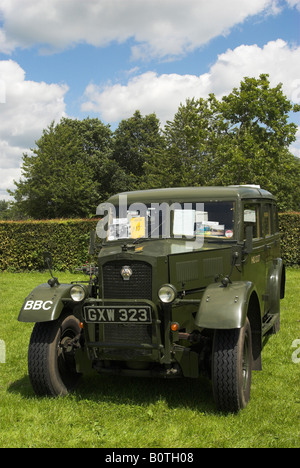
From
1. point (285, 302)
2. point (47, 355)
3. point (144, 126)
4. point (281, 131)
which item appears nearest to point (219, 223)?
point (47, 355)

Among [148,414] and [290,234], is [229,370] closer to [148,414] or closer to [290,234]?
[148,414]

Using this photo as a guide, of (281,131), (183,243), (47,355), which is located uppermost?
(281,131)

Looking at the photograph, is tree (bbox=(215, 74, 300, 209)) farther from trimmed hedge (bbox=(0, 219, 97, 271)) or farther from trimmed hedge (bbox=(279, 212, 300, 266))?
trimmed hedge (bbox=(0, 219, 97, 271))

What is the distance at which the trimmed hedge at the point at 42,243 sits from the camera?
16.2 meters

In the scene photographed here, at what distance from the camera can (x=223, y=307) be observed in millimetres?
4359

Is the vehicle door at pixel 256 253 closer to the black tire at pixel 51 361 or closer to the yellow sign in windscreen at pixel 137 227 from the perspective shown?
the yellow sign in windscreen at pixel 137 227

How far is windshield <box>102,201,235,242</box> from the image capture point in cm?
531

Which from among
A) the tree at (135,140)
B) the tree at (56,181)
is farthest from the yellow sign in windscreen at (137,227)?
the tree at (135,140)

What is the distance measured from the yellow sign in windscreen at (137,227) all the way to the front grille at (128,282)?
0.76 meters

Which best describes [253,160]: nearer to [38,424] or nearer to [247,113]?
[247,113]

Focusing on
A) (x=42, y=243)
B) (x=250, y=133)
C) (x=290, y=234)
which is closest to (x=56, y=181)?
(x=250, y=133)

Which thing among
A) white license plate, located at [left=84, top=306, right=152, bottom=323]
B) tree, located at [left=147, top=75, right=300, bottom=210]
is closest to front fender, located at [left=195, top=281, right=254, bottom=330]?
white license plate, located at [left=84, top=306, right=152, bottom=323]
